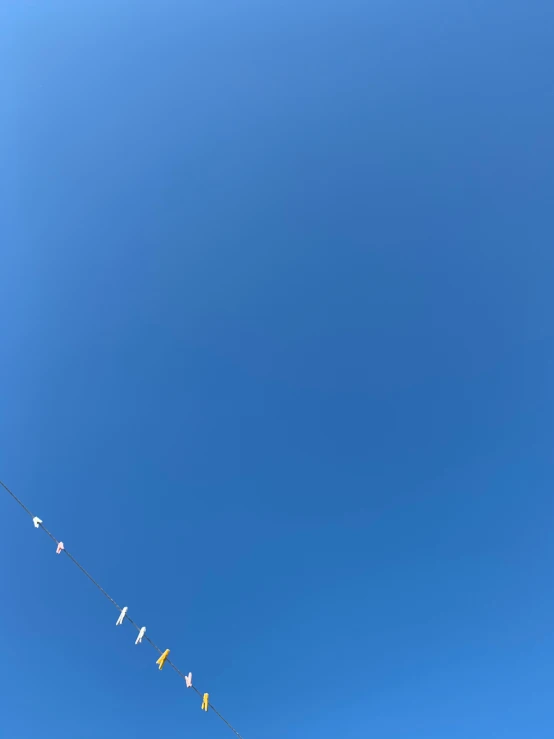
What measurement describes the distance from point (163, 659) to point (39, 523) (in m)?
7.90

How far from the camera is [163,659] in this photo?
24.8 metres

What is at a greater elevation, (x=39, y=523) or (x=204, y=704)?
(x=39, y=523)

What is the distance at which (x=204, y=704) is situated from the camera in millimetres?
25516

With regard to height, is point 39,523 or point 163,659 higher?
point 39,523

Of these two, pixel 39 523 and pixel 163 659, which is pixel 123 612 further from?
pixel 39 523

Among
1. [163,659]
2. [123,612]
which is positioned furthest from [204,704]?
[123,612]

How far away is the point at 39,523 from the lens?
24422mm

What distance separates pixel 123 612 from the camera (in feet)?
80.4

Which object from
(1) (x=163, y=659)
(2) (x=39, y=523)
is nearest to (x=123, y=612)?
(1) (x=163, y=659)

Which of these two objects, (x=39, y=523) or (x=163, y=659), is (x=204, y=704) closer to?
(x=163, y=659)

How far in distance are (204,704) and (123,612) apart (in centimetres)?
568

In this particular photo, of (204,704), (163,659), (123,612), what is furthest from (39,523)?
(204,704)

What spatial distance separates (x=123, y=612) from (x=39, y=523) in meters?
5.20

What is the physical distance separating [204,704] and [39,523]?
10.8 meters
